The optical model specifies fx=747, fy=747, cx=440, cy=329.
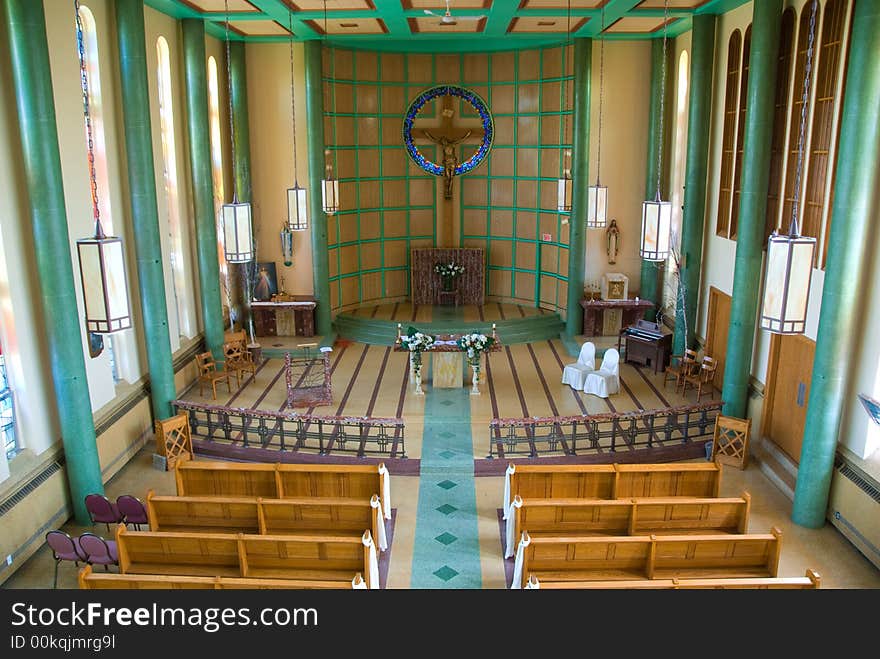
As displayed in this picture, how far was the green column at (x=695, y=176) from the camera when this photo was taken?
14516mm

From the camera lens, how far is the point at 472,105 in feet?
64.0

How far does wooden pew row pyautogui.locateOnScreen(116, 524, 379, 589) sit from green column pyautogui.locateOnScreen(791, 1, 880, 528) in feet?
19.0

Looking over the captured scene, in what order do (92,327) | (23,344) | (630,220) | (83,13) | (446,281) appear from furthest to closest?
(446,281), (630,220), (83,13), (23,344), (92,327)

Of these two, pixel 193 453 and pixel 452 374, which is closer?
pixel 193 453

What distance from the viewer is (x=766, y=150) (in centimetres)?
1126

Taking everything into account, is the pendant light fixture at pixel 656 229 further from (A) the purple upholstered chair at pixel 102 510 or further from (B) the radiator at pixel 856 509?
(A) the purple upholstered chair at pixel 102 510

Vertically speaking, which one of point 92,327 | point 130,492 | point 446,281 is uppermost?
point 92,327

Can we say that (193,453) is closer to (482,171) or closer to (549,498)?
(549,498)

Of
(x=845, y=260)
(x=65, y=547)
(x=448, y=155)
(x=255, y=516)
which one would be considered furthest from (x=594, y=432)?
(x=448, y=155)

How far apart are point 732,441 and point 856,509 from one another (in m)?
2.43

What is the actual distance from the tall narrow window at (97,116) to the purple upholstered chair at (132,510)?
2.90 meters

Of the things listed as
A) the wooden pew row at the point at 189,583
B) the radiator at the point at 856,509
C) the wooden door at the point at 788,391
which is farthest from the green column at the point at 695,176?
the wooden pew row at the point at 189,583

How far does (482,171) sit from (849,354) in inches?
486

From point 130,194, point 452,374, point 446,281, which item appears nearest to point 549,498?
point 452,374
